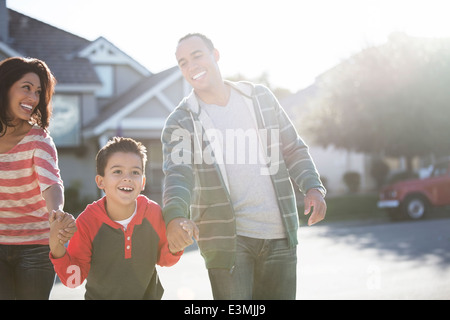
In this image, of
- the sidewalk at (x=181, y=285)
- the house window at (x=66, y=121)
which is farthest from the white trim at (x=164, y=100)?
the sidewalk at (x=181, y=285)

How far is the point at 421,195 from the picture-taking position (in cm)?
1575

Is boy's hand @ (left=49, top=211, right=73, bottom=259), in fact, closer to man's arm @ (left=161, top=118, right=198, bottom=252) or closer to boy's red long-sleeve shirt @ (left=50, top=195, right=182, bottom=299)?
boy's red long-sleeve shirt @ (left=50, top=195, right=182, bottom=299)

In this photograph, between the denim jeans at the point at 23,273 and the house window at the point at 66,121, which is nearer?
the denim jeans at the point at 23,273

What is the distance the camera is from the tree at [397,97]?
18281 millimetres

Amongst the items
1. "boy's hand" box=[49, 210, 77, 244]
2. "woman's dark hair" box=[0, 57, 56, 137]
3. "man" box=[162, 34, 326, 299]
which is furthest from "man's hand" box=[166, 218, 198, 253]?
"woman's dark hair" box=[0, 57, 56, 137]

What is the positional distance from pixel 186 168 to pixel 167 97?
18.9 metres

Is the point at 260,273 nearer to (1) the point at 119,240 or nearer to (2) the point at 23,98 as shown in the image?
(1) the point at 119,240

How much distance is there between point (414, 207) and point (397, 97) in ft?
14.0

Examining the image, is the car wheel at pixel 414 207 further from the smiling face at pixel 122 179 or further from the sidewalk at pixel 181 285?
the smiling face at pixel 122 179

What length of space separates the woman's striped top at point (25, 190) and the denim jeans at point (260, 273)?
0.93 m

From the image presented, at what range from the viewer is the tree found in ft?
60.0

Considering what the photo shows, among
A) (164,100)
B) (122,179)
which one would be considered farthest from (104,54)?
(122,179)

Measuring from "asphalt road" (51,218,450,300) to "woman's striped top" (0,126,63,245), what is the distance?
422cm

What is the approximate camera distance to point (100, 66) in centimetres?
2298
